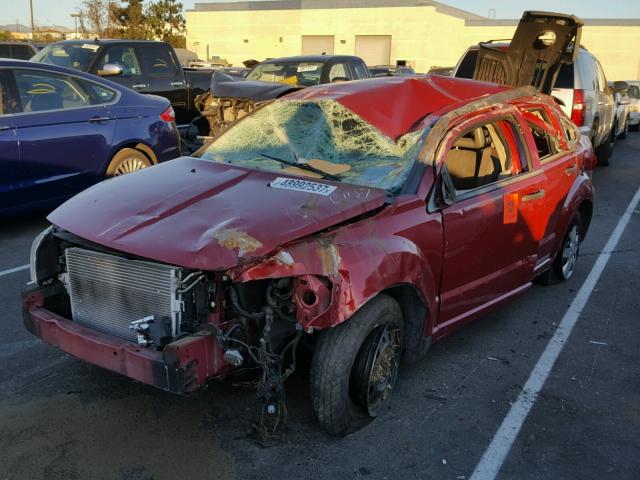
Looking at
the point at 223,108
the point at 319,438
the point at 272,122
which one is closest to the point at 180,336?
the point at 319,438

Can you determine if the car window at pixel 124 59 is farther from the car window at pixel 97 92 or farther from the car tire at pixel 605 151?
the car tire at pixel 605 151

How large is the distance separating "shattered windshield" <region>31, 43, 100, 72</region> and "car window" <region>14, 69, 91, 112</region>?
12.5 feet

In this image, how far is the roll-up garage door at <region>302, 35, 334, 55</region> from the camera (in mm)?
54022

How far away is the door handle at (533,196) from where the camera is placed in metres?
4.28

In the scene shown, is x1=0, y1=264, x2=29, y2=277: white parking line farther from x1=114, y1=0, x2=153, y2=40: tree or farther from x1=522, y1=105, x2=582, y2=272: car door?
x1=114, y1=0, x2=153, y2=40: tree

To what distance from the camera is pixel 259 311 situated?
2992mm

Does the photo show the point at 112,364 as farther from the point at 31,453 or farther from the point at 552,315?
the point at 552,315

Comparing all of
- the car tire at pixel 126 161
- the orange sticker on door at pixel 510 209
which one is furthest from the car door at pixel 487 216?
the car tire at pixel 126 161

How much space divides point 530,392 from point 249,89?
6549 mm

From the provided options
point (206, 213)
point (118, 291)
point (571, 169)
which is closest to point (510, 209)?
point (571, 169)

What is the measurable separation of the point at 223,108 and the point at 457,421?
7.11 m

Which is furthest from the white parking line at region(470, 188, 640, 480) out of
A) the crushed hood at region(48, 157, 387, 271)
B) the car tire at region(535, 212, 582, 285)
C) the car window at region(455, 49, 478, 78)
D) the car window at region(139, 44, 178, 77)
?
the car window at region(139, 44, 178, 77)

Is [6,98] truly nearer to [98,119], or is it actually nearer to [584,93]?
[98,119]

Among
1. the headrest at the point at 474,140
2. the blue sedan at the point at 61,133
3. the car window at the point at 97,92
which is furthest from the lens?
the car window at the point at 97,92
